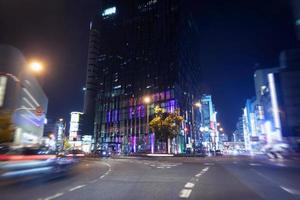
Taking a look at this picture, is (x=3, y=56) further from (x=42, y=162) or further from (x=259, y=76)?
(x=259, y=76)

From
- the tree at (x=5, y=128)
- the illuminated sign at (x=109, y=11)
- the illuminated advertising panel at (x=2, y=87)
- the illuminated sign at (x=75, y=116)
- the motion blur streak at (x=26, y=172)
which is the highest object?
the illuminated sign at (x=109, y=11)

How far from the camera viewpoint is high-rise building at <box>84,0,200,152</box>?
97312 millimetres

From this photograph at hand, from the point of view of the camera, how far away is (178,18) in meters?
107

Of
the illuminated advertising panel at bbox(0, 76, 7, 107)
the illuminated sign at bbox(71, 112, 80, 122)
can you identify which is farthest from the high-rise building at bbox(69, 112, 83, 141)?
the illuminated advertising panel at bbox(0, 76, 7, 107)

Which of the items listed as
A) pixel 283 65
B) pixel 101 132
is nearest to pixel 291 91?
pixel 283 65

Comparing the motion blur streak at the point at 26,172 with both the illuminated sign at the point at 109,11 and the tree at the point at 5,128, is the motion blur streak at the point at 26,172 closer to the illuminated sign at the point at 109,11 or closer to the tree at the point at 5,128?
the tree at the point at 5,128

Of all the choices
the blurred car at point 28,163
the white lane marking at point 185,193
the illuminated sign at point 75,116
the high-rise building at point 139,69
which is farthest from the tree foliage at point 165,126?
the illuminated sign at point 75,116

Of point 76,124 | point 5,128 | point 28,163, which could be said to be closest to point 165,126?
point 5,128

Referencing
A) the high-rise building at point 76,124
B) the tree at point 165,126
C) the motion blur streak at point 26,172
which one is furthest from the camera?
the high-rise building at point 76,124

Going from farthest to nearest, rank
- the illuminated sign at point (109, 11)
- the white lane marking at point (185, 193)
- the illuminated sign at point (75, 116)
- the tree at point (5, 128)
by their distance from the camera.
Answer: the illuminated sign at point (75, 116) < the illuminated sign at point (109, 11) < the tree at point (5, 128) < the white lane marking at point (185, 193)

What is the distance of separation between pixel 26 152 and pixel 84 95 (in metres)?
146

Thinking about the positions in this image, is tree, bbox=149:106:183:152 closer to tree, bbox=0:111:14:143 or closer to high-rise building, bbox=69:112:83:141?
tree, bbox=0:111:14:143

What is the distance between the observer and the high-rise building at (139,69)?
3831 inches

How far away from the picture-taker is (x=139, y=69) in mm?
108812
